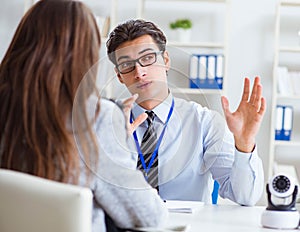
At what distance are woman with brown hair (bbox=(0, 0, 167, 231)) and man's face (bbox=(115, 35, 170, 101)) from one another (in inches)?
9.1

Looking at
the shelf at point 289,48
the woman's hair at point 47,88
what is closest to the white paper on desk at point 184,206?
the woman's hair at point 47,88

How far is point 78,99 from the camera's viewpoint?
1.41 m

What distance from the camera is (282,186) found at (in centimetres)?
178

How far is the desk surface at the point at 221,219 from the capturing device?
5.58 ft

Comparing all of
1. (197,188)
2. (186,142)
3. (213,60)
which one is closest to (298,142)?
(213,60)

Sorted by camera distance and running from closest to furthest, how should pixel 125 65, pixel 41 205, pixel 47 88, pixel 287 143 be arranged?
pixel 41 205 < pixel 47 88 < pixel 125 65 < pixel 287 143

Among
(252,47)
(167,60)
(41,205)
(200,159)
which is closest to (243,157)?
(200,159)

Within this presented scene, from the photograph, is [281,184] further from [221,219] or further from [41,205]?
[41,205]

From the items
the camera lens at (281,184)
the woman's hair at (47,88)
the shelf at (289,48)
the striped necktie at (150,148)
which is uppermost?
the woman's hair at (47,88)

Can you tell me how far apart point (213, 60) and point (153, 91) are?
8.87 ft

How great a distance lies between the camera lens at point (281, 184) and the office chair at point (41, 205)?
2.25 feet

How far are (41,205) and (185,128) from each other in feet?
2.50

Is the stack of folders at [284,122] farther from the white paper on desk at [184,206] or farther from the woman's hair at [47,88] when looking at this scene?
the woman's hair at [47,88]

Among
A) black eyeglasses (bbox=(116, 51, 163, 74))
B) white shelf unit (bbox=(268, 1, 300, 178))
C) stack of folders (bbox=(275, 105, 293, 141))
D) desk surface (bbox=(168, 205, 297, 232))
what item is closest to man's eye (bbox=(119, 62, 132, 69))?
black eyeglasses (bbox=(116, 51, 163, 74))
